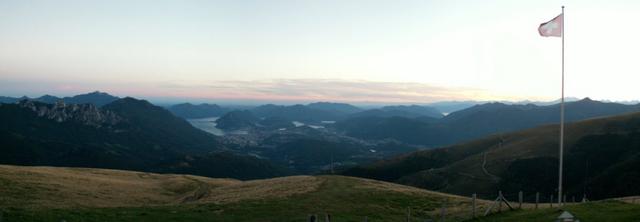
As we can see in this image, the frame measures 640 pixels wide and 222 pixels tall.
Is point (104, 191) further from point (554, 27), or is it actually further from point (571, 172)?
point (571, 172)

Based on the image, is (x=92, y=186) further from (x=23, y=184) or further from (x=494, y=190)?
(x=494, y=190)

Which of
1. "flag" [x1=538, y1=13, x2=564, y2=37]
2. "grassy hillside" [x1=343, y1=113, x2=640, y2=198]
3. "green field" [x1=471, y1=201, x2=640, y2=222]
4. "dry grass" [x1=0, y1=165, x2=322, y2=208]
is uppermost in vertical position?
"flag" [x1=538, y1=13, x2=564, y2=37]

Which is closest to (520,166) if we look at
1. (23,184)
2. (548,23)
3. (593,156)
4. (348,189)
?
(593,156)

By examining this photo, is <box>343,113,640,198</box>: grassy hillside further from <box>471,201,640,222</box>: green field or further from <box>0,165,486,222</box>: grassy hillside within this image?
<box>471,201,640,222</box>: green field

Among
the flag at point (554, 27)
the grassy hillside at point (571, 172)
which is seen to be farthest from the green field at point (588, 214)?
the grassy hillside at point (571, 172)

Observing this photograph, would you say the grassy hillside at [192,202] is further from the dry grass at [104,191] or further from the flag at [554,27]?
the flag at [554,27]

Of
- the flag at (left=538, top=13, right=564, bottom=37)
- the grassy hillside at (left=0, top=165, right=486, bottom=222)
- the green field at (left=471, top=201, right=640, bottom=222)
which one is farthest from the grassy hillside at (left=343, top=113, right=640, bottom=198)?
the flag at (left=538, top=13, right=564, bottom=37)

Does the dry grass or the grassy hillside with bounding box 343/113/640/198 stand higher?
the dry grass

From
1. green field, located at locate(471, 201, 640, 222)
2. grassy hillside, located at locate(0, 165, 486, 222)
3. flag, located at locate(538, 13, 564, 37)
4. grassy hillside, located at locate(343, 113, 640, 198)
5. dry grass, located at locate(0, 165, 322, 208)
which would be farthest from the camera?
grassy hillside, located at locate(343, 113, 640, 198)
